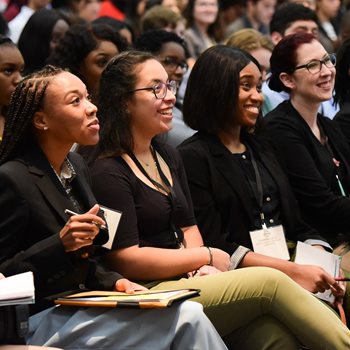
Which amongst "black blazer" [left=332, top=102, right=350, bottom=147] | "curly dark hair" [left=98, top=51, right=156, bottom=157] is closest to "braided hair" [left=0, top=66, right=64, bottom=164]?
"curly dark hair" [left=98, top=51, right=156, bottom=157]

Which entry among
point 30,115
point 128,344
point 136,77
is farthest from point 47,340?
point 136,77

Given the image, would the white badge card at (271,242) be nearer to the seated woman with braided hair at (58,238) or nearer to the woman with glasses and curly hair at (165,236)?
the woman with glasses and curly hair at (165,236)

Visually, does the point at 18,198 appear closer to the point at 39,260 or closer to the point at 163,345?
the point at 39,260

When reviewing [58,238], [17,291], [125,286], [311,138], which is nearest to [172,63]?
[311,138]

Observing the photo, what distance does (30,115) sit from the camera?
361 centimetres

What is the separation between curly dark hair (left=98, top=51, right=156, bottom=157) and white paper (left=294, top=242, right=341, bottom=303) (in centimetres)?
94

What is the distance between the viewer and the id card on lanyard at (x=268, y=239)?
14.6 feet

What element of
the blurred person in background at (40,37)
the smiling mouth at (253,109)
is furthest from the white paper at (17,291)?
the blurred person in background at (40,37)

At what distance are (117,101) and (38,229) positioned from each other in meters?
0.91

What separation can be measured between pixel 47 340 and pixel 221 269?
2.89 feet

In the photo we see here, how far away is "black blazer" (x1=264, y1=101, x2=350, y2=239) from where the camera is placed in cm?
486

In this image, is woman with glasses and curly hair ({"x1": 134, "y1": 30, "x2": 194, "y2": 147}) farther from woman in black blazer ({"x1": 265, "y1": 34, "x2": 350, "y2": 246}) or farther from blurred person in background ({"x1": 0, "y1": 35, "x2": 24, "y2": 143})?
blurred person in background ({"x1": 0, "y1": 35, "x2": 24, "y2": 143})

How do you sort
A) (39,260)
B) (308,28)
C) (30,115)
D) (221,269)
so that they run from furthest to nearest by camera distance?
(308,28) → (221,269) → (30,115) → (39,260)

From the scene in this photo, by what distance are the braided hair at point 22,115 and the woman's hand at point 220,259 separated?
0.90 metres
